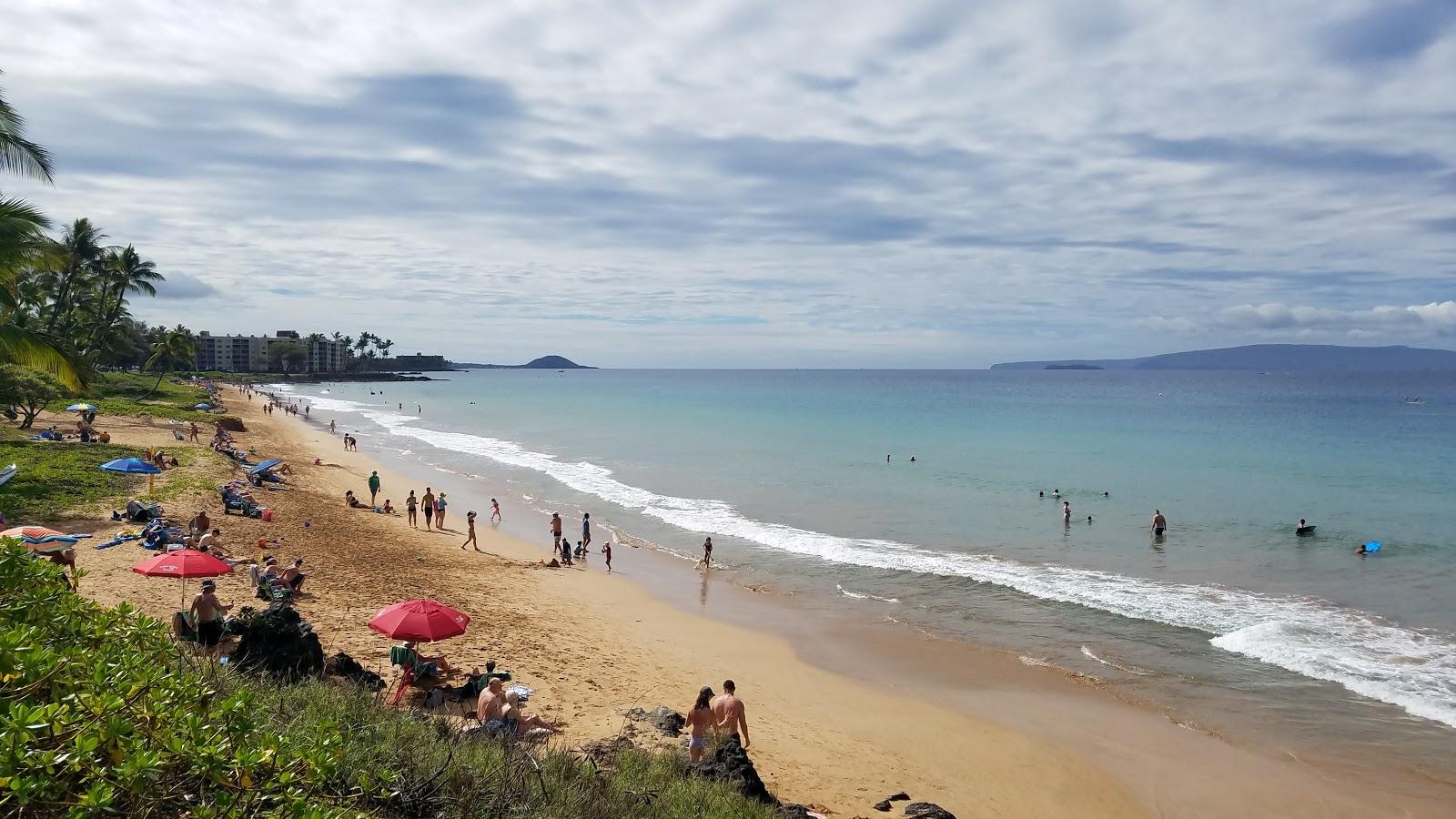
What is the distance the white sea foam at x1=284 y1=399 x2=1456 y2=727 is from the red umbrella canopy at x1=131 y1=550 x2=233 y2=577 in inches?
614

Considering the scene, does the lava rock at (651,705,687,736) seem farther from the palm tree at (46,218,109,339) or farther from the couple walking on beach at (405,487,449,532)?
the palm tree at (46,218,109,339)

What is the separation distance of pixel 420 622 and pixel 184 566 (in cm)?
362

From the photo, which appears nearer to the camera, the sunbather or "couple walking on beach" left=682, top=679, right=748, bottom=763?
the sunbather

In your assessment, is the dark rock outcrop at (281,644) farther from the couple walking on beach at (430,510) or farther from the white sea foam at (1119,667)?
the couple walking on beach at (430,510)

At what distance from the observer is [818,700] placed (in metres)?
13.1

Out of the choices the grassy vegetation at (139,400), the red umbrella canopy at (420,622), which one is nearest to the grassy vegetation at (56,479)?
the grassy vegetation at (139,400)

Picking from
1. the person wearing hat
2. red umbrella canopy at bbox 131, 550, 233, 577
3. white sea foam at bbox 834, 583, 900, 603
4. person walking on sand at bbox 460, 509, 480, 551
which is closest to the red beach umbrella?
red umbrella canopy at bbox 131, 550, 233, 577

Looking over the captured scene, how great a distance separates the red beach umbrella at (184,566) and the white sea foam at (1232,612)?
15.6m

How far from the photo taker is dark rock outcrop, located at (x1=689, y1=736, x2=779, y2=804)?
800cm

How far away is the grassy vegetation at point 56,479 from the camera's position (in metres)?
17.5

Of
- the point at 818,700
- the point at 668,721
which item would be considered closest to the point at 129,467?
the point at 668,721

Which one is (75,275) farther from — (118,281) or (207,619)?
(207,619)

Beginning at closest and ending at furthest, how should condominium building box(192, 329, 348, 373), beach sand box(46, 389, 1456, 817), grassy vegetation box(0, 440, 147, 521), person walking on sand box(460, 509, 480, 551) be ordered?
beach sand box(46, 389, 1456, 817) → grassy vegetation box(0, 440, 147, 521) → person walking on sand box(460, 509, 480, 551) → condominium building box(192, 329, 348, 373)

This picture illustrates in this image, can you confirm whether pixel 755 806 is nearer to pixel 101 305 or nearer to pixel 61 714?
pixel 61 714
